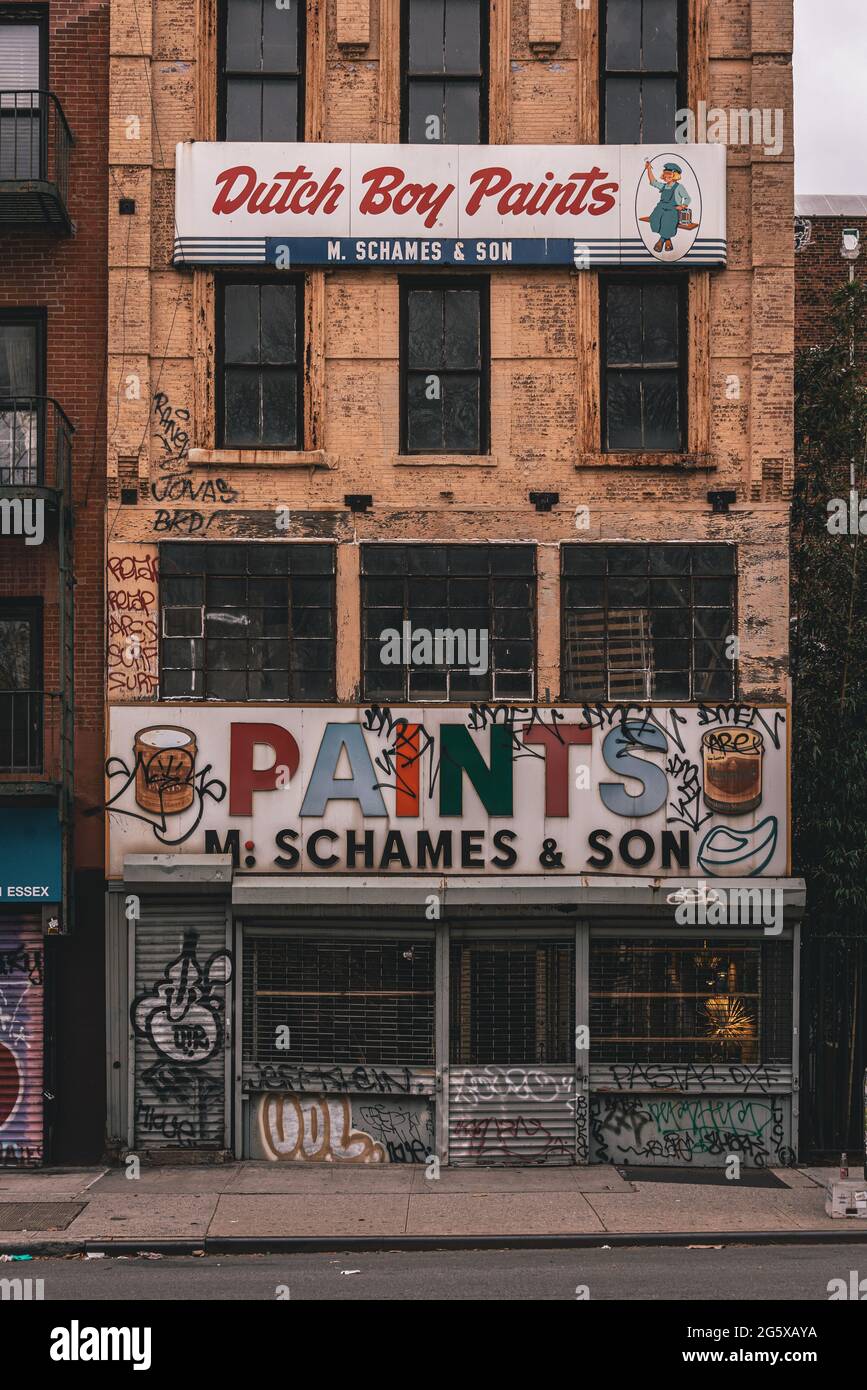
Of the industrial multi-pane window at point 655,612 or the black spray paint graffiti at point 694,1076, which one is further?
the industrial multi-pane window at point 655,612

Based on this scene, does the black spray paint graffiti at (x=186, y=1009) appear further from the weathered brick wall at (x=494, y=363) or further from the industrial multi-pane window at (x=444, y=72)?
the industrial multi-pane window at (x=444, y=72)

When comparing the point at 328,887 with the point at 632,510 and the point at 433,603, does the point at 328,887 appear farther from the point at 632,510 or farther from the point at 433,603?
the point at 632,510

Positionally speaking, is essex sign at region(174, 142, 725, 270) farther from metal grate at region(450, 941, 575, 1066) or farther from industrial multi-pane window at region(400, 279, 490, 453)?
metal grate at region(450, 941, 575, 1066)

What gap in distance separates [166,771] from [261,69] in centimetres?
869

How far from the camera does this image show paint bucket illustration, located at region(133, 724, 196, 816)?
18.1 m

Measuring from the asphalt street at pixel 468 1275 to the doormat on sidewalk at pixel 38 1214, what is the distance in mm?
934

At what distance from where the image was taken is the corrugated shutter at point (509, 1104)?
1770 cm

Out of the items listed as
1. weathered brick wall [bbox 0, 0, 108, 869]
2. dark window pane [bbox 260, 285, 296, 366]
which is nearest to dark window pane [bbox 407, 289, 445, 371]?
dark window pane [bbox 260, 285, 296, 366]

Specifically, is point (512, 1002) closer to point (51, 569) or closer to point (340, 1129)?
point (340, 1129)

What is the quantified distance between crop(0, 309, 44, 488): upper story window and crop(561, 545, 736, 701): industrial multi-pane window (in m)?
6.60

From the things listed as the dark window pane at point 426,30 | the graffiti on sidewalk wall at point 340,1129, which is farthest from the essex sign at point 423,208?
the graffiti on sidewalk wall at point 340,1129

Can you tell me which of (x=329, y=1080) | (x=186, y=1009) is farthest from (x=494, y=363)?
(x=329, y=1080)

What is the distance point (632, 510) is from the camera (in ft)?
60.5
